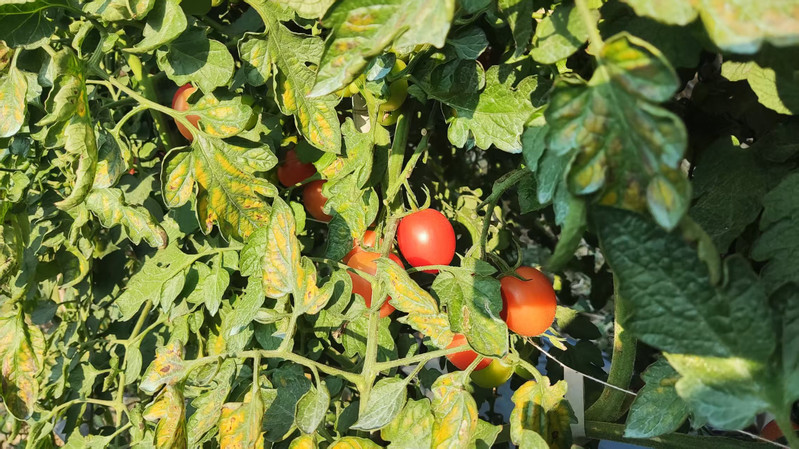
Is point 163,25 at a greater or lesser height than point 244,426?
greater

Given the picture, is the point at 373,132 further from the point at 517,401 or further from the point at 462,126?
the point at 517,401

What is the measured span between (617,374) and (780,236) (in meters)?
0.27

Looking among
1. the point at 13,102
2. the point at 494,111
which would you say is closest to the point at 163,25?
the point at 13,102

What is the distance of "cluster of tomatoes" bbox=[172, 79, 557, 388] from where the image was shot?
2.63 feet

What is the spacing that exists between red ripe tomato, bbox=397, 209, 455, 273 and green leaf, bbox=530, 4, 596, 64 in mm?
440

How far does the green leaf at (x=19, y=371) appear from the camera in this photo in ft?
2.91

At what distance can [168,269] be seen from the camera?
3.01 feet

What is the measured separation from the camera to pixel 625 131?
342 mm

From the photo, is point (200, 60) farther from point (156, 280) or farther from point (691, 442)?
point (691, 442)

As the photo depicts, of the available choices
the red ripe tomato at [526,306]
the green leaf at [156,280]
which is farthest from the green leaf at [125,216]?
the red ripe tomato at [526,306]

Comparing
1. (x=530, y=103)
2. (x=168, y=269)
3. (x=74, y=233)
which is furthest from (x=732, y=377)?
(x=74, y=233)

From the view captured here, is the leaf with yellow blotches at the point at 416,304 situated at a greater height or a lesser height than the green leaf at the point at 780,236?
lesser

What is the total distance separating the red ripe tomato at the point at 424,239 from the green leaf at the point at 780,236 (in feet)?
1.41

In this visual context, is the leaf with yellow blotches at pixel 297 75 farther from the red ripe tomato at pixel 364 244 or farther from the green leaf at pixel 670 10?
the green leaf at pixel 670 10
